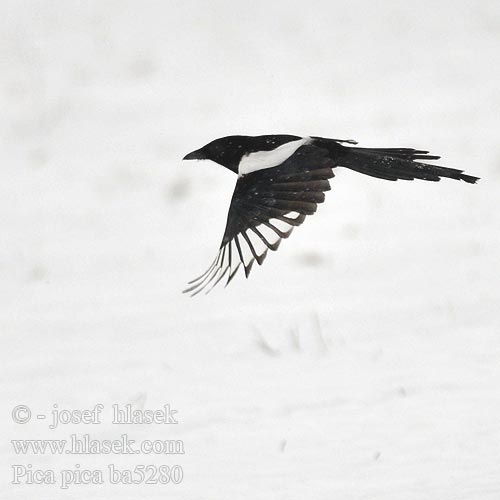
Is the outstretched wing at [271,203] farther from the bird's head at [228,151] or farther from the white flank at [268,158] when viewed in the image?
the bird's head at [228,151]

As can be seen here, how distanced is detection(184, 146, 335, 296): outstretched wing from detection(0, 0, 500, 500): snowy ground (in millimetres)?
670

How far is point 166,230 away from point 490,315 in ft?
6.84

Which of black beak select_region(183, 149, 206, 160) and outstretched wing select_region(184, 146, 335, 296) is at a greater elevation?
black beak select_region(183, 149, 206, 160)

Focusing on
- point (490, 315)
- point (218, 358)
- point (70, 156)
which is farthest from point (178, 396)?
point (70, 156)

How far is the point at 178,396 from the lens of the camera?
478cm

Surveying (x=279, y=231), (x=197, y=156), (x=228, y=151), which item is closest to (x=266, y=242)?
(x=279, y=231)

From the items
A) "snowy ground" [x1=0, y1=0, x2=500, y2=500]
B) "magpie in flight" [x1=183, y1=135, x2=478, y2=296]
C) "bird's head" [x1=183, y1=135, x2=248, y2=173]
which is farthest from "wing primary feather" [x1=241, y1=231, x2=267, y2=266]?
"snowy ground" [x1=0, y1=0, x2=500, y2=500]

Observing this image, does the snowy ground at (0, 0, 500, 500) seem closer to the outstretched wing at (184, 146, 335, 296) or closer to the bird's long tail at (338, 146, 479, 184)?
the outstretched wing at (184, 146, 335, 296)

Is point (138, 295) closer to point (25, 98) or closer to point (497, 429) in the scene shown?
point (497, 429)

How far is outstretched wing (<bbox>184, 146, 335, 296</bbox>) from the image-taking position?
4.12 m

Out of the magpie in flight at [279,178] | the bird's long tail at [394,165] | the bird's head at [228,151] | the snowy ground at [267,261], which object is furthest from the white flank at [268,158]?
the snowy ground at [267,261]

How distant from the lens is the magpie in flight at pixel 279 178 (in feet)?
13.5

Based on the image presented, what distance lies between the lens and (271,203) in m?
4.24

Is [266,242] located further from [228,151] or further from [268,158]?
[228,151]
